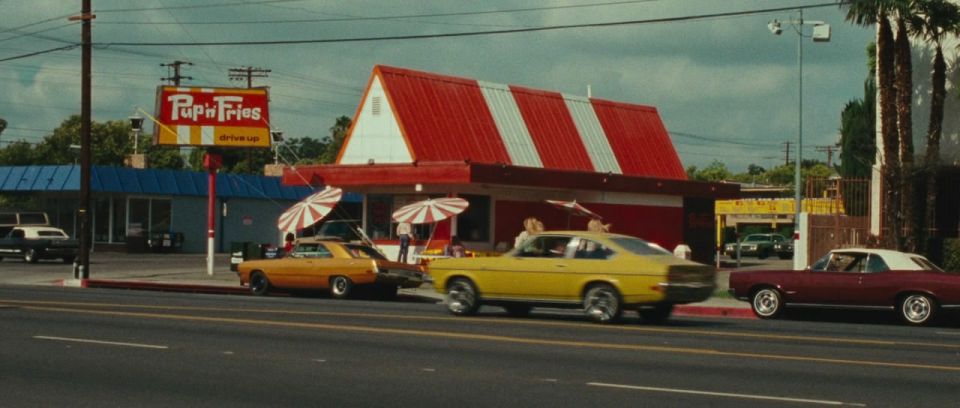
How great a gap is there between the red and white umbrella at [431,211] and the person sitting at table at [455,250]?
0.96 m

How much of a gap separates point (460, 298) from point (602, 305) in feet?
9.14

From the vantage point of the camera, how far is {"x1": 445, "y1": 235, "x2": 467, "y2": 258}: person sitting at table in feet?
121

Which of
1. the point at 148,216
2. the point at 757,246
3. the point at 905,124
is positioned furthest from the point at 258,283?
the point at 757,246

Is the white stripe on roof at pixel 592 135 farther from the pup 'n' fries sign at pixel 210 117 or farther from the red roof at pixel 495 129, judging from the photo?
the pup 'n' fries sign at pixel 210 117

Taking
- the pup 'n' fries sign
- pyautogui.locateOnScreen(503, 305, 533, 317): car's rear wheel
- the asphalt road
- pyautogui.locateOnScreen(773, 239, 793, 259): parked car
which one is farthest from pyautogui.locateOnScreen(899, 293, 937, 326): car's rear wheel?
pyautogui.locateOnScreen(773, 239, 793, 259): parked car

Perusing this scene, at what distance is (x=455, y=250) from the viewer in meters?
36.9

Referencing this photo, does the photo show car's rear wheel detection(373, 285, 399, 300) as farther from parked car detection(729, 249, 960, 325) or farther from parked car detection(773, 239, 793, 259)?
parked car detection(773, 239, 793, 259)

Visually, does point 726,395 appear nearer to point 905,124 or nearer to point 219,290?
point 905,124

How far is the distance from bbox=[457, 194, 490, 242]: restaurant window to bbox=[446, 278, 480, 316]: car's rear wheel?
58.9 feet

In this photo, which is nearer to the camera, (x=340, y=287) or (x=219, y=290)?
(x=340, y=287)

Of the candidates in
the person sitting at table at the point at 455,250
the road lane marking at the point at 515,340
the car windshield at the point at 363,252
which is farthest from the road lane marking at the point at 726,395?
the person sitting at table at the point at 455,250

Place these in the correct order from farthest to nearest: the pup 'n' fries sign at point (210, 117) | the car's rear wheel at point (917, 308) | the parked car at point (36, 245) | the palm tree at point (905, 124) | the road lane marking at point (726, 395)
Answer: the parked car at point (36, 245)
the pup 'n' fries sign at point (210, 117)
the palm tree at point (905, 124)
the car's rear wheel at point (917, 308)
the road lane marking at point (726, 395)

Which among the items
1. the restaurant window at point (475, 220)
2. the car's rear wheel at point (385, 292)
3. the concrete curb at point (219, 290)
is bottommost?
the concrete curb at point (219, 290)

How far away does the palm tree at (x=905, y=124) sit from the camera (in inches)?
1271
